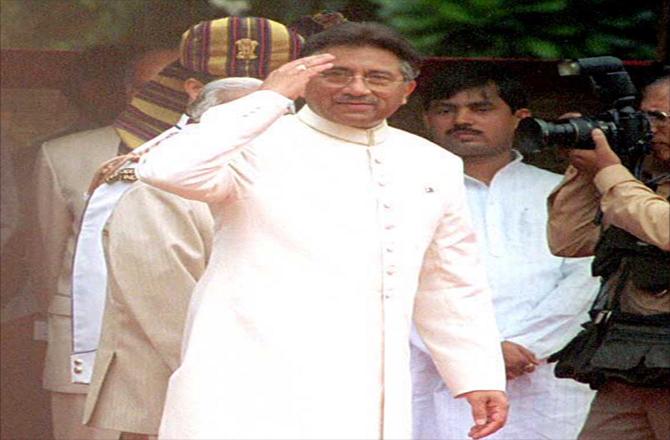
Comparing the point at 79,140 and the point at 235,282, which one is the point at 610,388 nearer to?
the point at 235,282

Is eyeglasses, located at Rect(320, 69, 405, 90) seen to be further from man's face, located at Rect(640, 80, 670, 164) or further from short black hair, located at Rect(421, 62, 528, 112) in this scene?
short black hair, located at Rect(421, 62, 528, 112)

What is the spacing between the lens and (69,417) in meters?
6.35

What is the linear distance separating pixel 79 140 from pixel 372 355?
184cm

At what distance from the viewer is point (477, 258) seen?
17.2ft

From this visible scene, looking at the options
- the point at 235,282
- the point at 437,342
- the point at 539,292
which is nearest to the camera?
the point at 235,282

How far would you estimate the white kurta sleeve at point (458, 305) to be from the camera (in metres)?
5.19

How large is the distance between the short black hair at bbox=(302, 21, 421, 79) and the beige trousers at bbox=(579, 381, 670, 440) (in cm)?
108

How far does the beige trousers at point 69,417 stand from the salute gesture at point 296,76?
1.57m

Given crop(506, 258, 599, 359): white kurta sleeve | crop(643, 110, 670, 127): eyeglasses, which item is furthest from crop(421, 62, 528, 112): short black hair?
crop(643, 110, 670, 127): eyeglasses

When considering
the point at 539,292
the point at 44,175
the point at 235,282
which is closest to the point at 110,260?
the point at 235,282

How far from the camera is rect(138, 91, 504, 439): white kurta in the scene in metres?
4.91

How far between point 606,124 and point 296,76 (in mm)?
1045

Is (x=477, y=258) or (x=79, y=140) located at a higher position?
(x=477, y=258)

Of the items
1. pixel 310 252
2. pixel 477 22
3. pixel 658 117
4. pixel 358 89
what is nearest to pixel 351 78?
pixel 358 89
